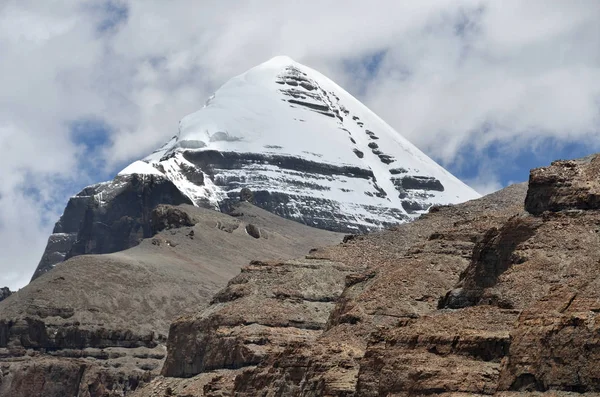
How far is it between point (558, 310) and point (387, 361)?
31.1 ft

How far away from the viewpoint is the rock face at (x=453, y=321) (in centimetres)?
4700

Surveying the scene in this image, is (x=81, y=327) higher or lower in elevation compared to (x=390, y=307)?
higher

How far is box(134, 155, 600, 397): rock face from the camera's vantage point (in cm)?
4700

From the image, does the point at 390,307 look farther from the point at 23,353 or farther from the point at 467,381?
the point at 23,353

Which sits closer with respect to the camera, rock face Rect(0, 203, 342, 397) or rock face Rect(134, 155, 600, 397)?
rock face Rect(134, 155, 600, 397)

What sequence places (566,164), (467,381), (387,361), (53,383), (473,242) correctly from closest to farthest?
(467,381) < (387,361) < (566,164) < (473,242) < (53,383)

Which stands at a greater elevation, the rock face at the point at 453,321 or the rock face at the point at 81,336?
the rock face at the point at 81,336

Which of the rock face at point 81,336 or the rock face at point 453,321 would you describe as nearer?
the rock face at point 453,321

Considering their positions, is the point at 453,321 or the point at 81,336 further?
the point at 81,336

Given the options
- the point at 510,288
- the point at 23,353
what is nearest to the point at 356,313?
the point at 510,288

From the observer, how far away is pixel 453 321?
5675cm

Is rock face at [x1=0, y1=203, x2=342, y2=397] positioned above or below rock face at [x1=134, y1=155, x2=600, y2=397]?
above

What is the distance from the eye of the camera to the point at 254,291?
10862 centimetres

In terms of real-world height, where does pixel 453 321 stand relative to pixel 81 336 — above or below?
below
